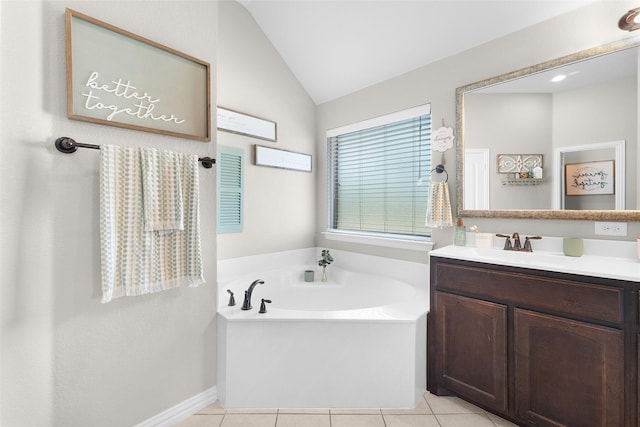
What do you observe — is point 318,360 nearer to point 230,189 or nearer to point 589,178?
point 230,189

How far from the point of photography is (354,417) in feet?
5.61

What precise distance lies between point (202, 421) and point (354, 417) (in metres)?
0.85

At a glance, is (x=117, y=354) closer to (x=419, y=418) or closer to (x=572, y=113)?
(x=419, y=418)

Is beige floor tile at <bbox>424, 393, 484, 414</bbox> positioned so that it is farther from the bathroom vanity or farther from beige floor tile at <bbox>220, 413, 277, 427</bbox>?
beige floor tile at <bbox>220, 413, 277, 427</bbox>

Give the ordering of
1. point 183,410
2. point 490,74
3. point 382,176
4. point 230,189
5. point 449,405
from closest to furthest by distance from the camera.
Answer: point 183,410
point 449,405
point 490,74
point 230,189
point 382,176

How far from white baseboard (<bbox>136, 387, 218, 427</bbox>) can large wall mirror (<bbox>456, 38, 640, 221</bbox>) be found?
81.0 inches

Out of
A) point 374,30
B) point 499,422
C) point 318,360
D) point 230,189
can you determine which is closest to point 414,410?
point 499,422

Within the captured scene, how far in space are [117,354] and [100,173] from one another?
2.81ft

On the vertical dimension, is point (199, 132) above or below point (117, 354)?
above

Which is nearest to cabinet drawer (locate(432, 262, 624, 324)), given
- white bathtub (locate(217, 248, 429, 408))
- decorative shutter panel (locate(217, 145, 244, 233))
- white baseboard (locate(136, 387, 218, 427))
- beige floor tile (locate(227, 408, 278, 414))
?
white bathtub (locate(217, 248, 429, 408))

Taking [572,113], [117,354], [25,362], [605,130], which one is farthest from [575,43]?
[25,362]

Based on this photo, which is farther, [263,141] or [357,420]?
[263,141]

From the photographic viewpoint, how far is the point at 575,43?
1.76 meters

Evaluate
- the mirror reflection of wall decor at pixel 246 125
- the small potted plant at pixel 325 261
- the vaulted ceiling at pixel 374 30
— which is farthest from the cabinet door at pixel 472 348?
the mirror reflection of wall decor at pixel 246 125
